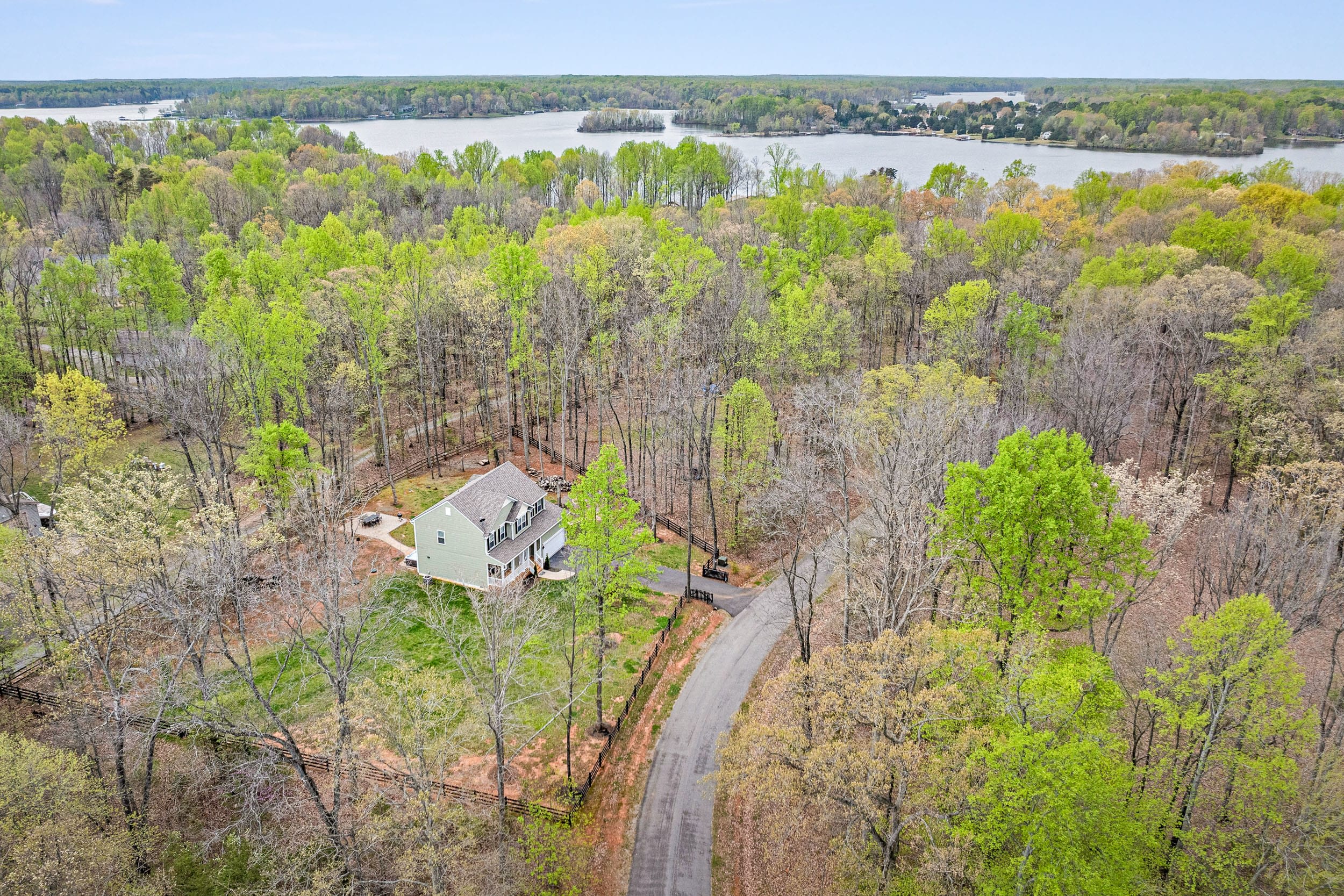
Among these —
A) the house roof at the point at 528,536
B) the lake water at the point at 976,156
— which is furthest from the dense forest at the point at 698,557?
the lake water at the point at 976,156

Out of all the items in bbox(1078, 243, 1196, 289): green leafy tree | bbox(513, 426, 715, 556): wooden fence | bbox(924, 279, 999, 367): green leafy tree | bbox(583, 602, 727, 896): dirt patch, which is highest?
bbox(1078, 243, 1196, 289): green leafy tree

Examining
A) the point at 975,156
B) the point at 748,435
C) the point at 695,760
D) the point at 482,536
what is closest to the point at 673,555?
the point at 748,435

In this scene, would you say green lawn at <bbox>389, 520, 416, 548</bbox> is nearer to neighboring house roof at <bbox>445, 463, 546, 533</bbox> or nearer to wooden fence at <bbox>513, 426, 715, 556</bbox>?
neighboring house roof at <bbox>445, 463, 546, 533</bbox>

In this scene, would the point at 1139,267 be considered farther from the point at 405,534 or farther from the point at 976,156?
the point at 976,156

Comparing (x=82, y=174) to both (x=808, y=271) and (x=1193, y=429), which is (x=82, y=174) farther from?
(x=1193, y=429)

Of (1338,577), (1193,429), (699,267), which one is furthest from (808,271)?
(1338,577)

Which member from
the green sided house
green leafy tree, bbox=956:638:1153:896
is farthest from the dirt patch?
green leafy tree, bbox=956:638:1153:896

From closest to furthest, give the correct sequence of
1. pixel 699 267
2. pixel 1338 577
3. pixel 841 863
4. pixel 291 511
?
pixel 841 863, pixel 1338 577, pixel 291 511, pixel 699 267
